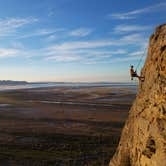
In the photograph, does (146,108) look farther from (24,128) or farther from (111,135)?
(24,128)

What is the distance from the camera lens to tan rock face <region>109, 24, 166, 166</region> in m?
7.68

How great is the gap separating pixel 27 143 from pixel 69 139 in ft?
11.2

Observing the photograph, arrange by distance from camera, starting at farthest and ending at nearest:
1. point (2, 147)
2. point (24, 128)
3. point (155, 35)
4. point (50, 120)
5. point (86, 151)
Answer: point (50, 120)
point (24, 128)
point (2, 147)
point (86, 151)
point (155, 35)

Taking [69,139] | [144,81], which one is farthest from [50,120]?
[144,81]

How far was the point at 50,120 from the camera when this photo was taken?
33.0 metres

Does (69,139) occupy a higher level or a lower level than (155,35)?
lower

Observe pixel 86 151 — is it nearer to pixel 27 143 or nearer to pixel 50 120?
pixel 27 143

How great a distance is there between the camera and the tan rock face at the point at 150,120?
768cm

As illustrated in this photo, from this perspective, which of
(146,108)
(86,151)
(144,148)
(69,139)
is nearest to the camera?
(144,148)

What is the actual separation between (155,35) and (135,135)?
3.45 meters

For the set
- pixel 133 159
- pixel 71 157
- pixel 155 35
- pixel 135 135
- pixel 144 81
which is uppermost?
pixel 155 35

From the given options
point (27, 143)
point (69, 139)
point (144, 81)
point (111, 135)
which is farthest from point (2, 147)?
point (144, 81)

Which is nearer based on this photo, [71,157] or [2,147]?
[71,157]

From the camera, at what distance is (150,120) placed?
8.36 meters
